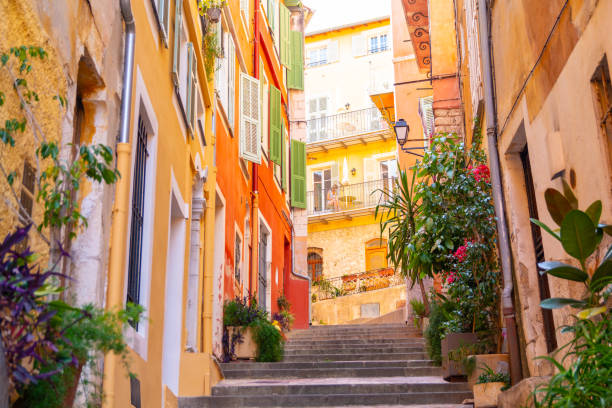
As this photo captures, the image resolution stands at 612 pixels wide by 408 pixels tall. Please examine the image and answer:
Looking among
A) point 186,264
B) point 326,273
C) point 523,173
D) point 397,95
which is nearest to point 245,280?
point 186,264

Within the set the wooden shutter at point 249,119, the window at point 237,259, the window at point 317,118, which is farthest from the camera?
the window at point 317,118

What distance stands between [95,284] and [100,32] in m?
1.69

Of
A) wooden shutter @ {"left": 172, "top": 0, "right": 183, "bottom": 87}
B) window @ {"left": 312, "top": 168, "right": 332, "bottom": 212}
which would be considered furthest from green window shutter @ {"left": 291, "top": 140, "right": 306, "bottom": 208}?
wooden shutter @ {"left": 172, "top": 0, "right": 183, "bottom": 87}

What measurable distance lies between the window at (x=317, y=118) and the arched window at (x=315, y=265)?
522 cm

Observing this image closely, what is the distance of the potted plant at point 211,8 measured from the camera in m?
10.1

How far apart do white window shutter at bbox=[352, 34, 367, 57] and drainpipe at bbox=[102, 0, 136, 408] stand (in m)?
28.7

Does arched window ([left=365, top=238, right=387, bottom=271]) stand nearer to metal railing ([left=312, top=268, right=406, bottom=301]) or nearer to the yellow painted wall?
metal railing ([left=312, top=268, right=406, bottom=301])

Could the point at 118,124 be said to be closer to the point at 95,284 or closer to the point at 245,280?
the point at 95,284

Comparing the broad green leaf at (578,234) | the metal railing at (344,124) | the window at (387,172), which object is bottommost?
the broad green leaf at (578,234)

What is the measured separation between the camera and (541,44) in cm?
604

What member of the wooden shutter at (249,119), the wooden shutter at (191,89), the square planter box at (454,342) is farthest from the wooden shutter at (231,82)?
the square planter box at (454,342)

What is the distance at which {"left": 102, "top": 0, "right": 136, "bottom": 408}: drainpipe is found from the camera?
4.92 m

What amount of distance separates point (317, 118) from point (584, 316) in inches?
1166

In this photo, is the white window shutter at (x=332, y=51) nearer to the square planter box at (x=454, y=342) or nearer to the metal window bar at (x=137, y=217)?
the square planter box at (x=454, y=342)
